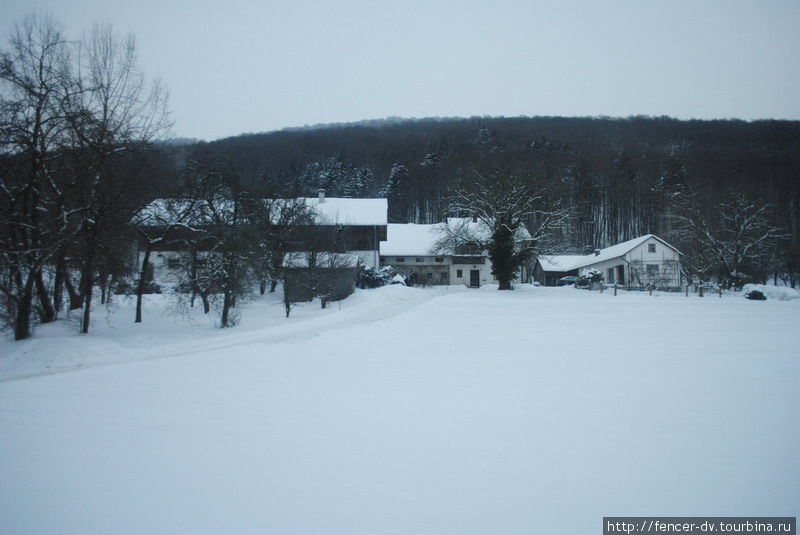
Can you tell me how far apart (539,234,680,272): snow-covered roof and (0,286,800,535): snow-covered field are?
35.3 meters

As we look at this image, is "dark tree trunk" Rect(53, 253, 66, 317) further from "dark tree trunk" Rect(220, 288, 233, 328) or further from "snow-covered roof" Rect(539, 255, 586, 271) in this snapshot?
"snow-covered roof" Rect(539, 255, 586, 271)

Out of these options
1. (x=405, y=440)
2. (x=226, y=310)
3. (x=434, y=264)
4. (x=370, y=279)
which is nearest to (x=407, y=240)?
(x=434, y=264)

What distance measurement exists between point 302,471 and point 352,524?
0.98m

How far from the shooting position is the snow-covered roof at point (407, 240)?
167 ft

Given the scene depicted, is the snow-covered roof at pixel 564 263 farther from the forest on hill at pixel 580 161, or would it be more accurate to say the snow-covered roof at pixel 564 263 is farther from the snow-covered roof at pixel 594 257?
the forest on hill at pixel 580 161

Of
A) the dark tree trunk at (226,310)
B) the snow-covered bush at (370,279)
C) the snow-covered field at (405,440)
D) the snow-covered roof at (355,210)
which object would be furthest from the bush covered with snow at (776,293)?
the snow-covered roof at (355,210)

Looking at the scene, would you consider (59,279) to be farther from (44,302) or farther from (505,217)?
(505,217)

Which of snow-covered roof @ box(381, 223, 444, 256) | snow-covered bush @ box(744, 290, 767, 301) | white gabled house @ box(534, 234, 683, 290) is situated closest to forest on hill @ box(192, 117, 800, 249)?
white gabled house @ box(534, 234, 683, 290)


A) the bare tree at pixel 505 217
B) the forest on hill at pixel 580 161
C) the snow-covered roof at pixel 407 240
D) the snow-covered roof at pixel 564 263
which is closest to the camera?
the bare tree at pixel 505 217

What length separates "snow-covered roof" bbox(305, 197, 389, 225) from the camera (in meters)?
47.9

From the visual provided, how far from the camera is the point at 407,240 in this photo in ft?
173

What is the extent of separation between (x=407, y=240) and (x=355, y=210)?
7.89m

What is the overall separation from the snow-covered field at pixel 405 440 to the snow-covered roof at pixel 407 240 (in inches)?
1615

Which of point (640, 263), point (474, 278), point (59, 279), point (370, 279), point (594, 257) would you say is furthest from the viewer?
point (594, 257)
